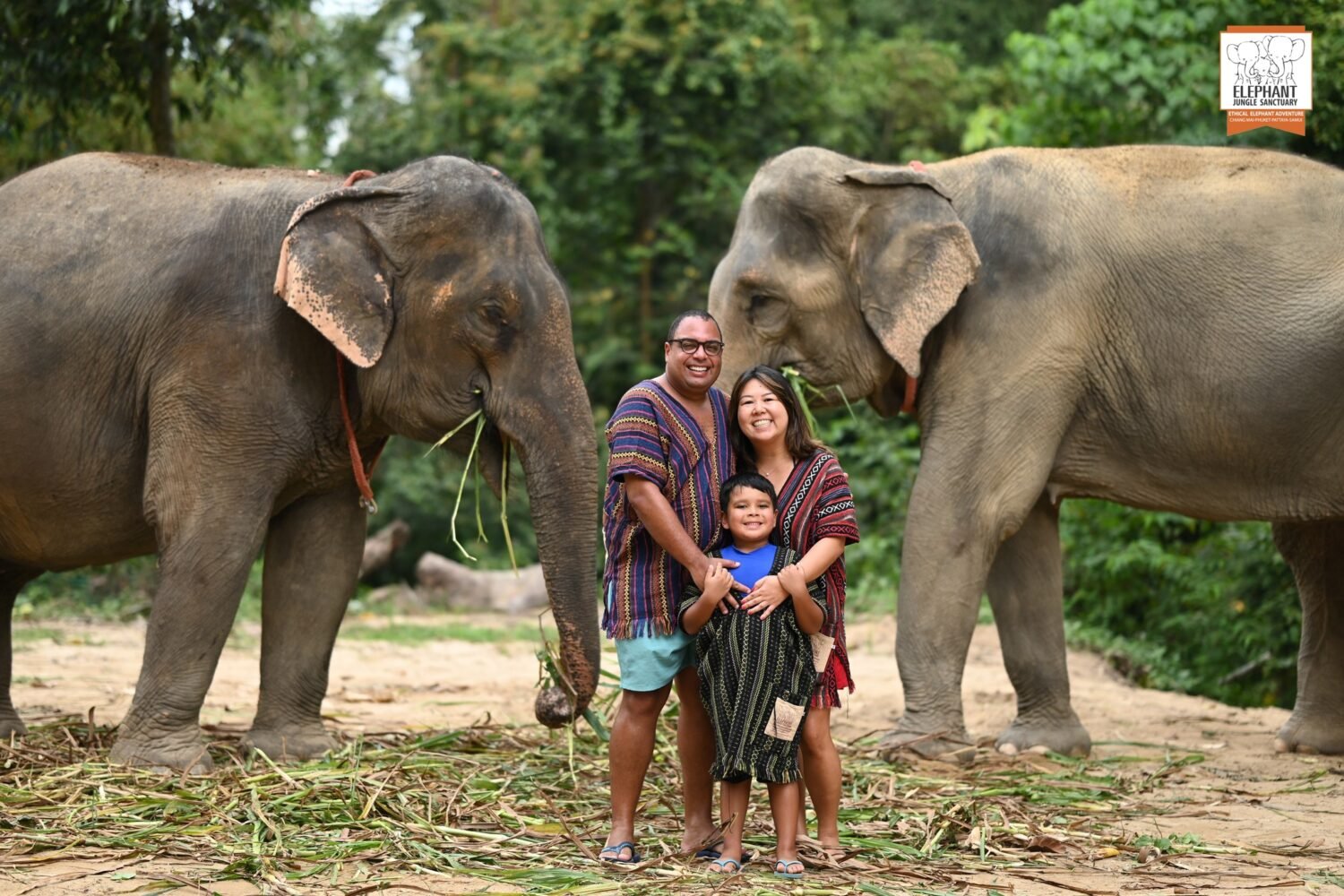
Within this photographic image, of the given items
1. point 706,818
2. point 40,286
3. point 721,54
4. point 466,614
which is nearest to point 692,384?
point 706,818

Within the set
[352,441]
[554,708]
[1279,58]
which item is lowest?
[554,708]

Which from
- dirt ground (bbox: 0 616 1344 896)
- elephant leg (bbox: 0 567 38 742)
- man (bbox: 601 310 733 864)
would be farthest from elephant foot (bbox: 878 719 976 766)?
elephant leg (bbox: 0 567 38 742)

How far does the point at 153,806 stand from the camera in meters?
4.89

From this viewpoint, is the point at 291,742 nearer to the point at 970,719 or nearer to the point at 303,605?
the point at 303,605

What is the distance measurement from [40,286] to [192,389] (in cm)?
67

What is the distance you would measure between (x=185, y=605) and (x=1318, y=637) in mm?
4749

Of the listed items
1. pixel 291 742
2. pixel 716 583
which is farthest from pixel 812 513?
pixel 291 742

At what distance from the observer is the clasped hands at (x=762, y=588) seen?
4.28 meters

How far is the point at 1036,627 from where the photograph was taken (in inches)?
270

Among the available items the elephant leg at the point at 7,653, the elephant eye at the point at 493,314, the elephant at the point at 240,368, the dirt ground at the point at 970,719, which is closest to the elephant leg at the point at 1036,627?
the dirt ground at the point at 970,719

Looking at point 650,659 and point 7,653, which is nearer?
point 650,659

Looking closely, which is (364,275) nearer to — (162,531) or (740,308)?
(162,531)

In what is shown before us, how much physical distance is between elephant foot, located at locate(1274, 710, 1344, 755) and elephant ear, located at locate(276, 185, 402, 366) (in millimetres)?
4180

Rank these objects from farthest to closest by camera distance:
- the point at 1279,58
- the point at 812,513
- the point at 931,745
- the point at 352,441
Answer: the point at 1279,58 → the point at 931,745 → the point at 352,441 → the point at 812,513
